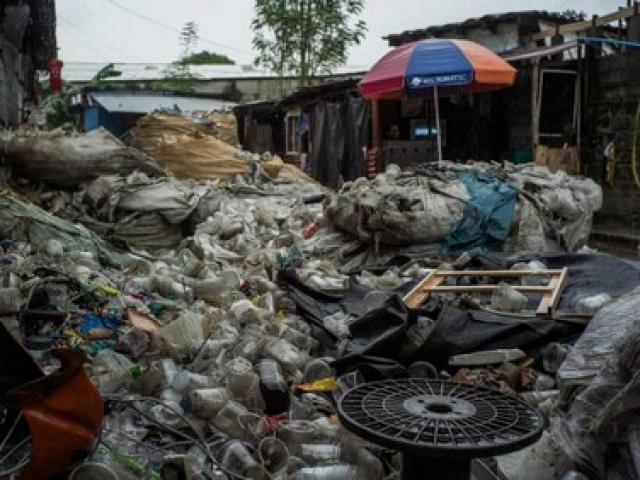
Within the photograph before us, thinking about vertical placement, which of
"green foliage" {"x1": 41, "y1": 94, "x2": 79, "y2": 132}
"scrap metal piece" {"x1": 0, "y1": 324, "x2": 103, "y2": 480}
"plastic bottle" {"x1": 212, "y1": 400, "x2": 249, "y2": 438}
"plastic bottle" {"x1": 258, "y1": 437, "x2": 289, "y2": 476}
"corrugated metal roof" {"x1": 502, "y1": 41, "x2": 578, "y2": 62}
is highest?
"corrugated metal roof" {"x1": 502, "y1": 41, "x2": 578, "y2": 62}

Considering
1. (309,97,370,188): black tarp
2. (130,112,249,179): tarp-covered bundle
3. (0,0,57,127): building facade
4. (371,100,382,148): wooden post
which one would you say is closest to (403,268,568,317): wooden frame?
(130,112,249,179): tarp-covered bundle

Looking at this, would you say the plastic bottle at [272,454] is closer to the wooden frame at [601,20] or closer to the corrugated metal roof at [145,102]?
the wooden frame at [601,20]

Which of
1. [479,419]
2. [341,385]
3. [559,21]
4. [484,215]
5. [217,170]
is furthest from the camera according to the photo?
[559,21]

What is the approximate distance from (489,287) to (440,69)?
433cm

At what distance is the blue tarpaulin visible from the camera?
5539 mm

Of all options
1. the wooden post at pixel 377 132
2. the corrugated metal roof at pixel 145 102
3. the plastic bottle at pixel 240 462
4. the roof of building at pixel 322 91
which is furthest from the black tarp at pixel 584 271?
the corrugated metal roof at pixel 145 102

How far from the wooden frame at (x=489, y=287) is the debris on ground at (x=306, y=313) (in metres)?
0.03

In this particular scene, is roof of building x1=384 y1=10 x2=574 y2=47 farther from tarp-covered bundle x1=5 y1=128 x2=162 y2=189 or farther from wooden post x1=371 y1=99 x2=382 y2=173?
tarp-covered bundle x1=5 y1=128 x2=162 y2=189

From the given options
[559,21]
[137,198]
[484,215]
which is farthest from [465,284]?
[559,21]

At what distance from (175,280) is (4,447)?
7.99 feet

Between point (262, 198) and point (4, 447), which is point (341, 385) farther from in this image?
point (262, 198)

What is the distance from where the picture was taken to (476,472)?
228 centimetres

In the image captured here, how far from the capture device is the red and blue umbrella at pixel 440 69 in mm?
7730

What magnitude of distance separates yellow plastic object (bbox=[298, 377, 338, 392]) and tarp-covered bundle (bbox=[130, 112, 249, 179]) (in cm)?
621
